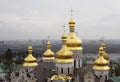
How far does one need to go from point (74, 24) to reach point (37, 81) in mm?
5184

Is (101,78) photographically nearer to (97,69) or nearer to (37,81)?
(97,69)

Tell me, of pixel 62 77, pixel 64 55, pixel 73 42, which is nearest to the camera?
pixel 62 77

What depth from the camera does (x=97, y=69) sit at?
70.4ft

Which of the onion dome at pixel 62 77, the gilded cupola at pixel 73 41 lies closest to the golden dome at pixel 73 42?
the gilded cupola at pixel 73 41

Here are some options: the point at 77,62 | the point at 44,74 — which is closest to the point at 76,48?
the point at 77,62

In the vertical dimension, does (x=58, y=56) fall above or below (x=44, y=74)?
above

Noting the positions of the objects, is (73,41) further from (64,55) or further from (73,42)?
(64,55)

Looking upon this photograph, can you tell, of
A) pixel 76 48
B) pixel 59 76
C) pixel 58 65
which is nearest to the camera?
pixel 59 76

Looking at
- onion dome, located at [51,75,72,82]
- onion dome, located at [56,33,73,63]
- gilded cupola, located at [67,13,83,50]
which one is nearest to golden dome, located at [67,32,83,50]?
gilded cupola, located at [67,13,83,50]

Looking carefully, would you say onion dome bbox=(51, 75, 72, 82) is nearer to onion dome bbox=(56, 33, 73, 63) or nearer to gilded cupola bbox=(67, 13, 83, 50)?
onion dome bbox=(56, 33, 73, 63)

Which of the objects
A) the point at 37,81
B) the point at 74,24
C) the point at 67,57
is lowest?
the point at 37,81

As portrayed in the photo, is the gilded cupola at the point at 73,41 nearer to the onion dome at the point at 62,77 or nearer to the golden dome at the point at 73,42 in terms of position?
the golden dome at the point at 73,42

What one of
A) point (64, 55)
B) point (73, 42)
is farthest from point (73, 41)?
point (64, 55)

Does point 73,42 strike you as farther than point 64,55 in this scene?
Yes
